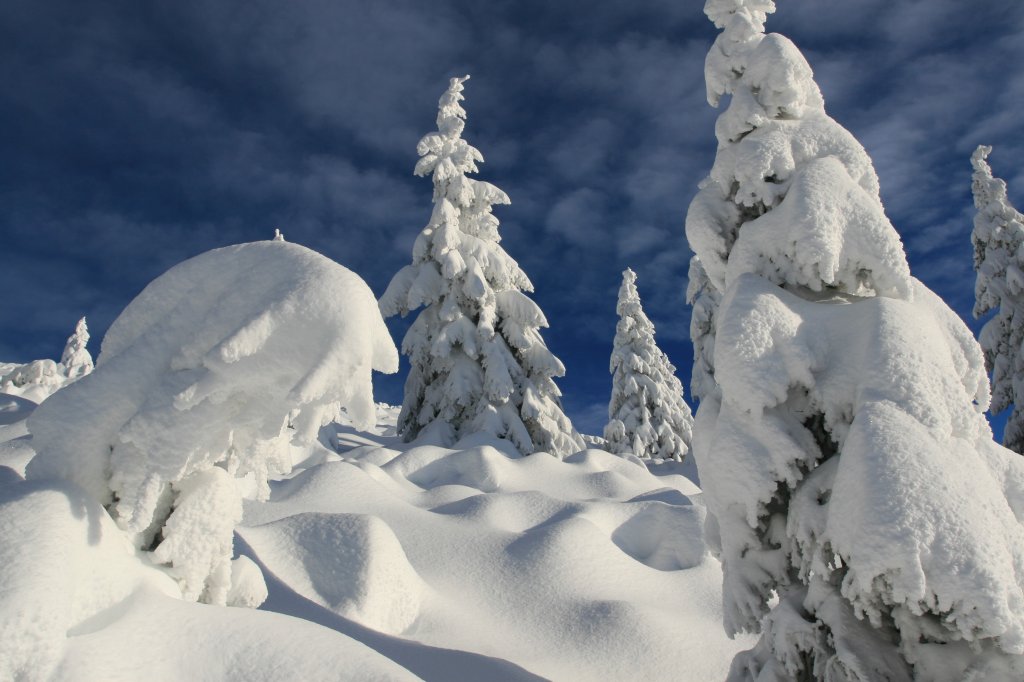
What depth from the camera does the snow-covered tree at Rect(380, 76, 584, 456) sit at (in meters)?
18.3

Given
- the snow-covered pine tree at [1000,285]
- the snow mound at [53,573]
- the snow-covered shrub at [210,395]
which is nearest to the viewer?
the snow mound at [53,573]

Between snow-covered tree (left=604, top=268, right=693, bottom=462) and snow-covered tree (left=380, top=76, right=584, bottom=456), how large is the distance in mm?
8838

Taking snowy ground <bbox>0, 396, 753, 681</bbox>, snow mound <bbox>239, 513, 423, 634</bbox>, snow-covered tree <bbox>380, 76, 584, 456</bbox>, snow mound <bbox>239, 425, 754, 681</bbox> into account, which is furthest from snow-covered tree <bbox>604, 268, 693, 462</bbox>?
snow mound <bbox>239, 513, 423, 634</bbox>

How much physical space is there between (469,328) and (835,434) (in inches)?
564

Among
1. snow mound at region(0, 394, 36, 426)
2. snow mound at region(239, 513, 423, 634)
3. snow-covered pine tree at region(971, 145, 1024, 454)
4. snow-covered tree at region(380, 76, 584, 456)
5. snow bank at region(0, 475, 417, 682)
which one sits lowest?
snow bank at region(0, 475, 417, 682)

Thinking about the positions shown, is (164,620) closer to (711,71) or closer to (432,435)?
(711,71)

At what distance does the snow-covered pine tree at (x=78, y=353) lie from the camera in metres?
46.2

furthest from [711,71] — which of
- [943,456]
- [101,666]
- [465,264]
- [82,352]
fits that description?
[82,352]

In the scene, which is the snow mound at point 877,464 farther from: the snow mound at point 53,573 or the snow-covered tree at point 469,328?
the snow-covered tree at point 469,328

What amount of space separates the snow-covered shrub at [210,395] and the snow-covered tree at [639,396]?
25288 millimetres

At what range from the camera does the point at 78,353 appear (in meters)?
47.4

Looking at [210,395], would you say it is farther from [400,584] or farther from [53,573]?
[400,584]

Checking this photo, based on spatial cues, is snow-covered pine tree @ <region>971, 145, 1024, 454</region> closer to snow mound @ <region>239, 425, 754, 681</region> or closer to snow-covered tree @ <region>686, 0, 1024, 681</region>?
snow mound @ <region>239, 425, 754, 681</region>

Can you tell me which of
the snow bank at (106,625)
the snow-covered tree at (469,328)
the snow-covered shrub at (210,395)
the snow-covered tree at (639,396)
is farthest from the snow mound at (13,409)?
the snow-covered tree at (639,396)
